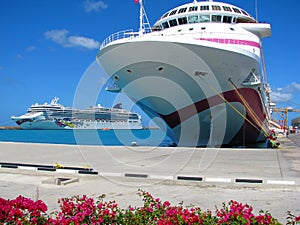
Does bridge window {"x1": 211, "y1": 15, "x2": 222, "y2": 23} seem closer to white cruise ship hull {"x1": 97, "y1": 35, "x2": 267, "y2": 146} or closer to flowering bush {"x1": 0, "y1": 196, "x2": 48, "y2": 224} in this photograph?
white cruise ship hull {"x1": 97, "y1": 35, "x2": 267, "y2": 146}

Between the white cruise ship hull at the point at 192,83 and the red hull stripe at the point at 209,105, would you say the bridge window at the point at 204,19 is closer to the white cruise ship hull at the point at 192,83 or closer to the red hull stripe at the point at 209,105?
the white cruise ship hull at the point at 192,83

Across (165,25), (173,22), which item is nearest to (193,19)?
(173,22)

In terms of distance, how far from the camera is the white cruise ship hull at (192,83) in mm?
13641

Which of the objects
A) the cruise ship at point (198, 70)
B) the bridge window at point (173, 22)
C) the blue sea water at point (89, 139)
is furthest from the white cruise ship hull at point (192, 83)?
the blue sea water at point (89, 139)

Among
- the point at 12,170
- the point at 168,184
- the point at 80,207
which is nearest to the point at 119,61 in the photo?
the point at 12,170

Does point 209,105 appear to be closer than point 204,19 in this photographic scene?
Yes

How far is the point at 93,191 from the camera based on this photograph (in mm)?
6012

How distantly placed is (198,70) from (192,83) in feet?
2.95

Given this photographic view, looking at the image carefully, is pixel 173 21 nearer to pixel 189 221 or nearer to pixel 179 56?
pixel 179 56

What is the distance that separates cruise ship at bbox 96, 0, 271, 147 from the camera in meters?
13.8

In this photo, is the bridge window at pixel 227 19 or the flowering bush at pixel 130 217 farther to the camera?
the bridge window at pixel 227 19

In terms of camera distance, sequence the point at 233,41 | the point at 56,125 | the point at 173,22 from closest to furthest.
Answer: the point at 233,41
the point at 173,22
the point at 56,125

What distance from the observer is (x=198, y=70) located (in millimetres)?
14258

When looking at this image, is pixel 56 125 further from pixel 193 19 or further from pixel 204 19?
pixel 204 19
